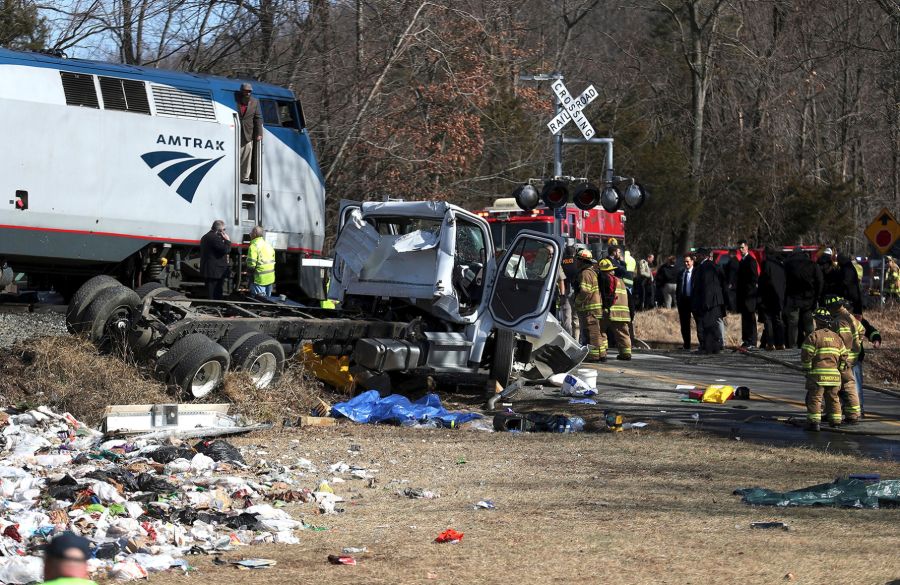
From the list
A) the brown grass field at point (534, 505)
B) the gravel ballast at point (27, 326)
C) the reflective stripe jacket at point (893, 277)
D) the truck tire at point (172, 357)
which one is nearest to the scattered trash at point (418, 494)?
the brown grass field at point (534, 505)

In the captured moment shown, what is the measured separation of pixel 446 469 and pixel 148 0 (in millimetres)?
16936

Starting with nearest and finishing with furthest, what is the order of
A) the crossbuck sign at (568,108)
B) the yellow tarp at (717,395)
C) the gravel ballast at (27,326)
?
the gravel ballast at (27,326) → the yellow tarp at (717,395) → the crossbuck sign at (568,108)

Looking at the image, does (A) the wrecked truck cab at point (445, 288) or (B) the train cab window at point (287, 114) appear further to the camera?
(B) the train cab window at point (287, 114)

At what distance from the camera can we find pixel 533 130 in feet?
117

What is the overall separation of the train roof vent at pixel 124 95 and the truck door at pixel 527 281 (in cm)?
661

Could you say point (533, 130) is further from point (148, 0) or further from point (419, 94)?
point (148, 0)

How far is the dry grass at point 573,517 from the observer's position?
6.81 m

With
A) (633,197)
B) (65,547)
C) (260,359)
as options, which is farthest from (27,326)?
(65,547)

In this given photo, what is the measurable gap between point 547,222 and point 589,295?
6.48 m

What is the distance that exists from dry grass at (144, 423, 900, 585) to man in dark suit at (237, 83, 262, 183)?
7698 mm

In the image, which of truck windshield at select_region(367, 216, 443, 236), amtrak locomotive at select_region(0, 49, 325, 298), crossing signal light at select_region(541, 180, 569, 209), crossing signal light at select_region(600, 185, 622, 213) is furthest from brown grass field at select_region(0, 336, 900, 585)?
crossing signal light at select_region(600, 185, 622, 213)

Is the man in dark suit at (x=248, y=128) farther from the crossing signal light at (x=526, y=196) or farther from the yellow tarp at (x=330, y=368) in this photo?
the yellow tarp at (x=330, y=368)

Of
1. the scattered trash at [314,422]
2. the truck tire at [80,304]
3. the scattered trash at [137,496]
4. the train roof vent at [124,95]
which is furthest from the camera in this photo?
the train roof vent at [124,95]

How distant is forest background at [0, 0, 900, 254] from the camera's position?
25.2 meters
